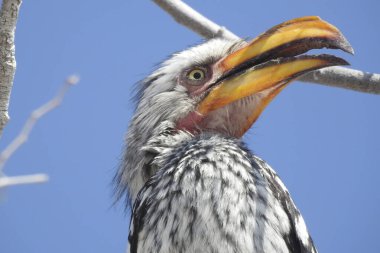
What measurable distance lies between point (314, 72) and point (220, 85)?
0.94 m

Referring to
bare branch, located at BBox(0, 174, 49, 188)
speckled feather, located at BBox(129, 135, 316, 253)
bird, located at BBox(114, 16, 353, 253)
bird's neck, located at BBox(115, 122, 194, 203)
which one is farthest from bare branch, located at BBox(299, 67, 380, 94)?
bare branch, located at BBox(0, 174, 49, 188)

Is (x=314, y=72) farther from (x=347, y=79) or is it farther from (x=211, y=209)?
(x=211, y=209)

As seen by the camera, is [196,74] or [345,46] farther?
[196,74]

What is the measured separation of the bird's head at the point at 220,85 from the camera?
3963mm

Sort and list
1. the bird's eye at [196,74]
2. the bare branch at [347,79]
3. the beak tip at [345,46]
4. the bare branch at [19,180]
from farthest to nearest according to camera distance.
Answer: the bare branch at [347,79] → the bird's eye at [196,74] → the beak tip at [345,46] → the bare branch at [19,180]

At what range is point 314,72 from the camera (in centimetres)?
488

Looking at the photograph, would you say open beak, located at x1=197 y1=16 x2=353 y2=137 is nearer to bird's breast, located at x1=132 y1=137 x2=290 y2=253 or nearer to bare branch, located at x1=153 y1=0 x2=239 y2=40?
bird's breast, located at x1=132 y1=137 x2=290 y2=253

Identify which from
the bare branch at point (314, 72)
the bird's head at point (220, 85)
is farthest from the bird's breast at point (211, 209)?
the bare branch at point (314, 72)

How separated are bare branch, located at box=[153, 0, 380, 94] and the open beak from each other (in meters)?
0.70

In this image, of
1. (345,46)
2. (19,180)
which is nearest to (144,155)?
(19,180)

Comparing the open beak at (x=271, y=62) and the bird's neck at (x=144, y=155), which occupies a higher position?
the open beak at (x=271, y=62)

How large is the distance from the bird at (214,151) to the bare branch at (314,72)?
0.52m

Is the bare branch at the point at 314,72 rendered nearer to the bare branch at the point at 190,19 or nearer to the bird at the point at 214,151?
the bare branch at the point at 190,19

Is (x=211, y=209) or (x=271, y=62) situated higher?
(x=271, y=62)
